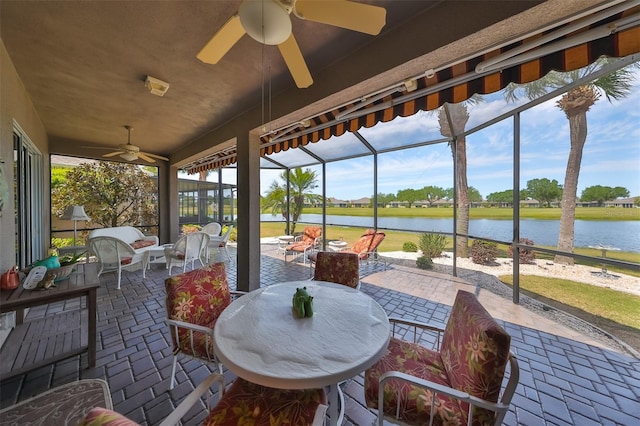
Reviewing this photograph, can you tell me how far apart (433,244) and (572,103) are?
3.66 metres

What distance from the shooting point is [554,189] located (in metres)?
3.25

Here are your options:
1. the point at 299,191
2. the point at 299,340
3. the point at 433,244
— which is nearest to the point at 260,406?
the point at 299,340

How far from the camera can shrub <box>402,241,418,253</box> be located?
21.6ft

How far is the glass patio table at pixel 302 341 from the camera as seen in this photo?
1.04 meters

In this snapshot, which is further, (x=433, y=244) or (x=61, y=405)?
(x=433, y=244)

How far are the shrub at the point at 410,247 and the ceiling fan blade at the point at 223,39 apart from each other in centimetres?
632

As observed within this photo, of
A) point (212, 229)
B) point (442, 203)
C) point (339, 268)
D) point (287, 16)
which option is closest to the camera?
point (287, 16)

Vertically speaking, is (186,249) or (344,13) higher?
(344,13)

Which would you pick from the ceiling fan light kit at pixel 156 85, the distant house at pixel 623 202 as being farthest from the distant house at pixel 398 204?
the ceiling fan light kit at pixel 156 85

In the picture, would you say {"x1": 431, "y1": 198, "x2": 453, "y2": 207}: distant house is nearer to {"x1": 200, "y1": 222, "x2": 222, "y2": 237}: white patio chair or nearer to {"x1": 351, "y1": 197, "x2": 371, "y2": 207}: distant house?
{"x1": 351, "y1": 197, "x2": 371, "y2": 207}: distant house

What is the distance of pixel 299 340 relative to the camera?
126cm

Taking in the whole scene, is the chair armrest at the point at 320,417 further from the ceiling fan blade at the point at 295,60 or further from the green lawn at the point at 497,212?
the green lawn at the point at 497,212

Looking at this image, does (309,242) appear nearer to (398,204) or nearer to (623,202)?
(398,204)

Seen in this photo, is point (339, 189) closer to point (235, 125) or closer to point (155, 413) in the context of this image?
point (235, 125)
